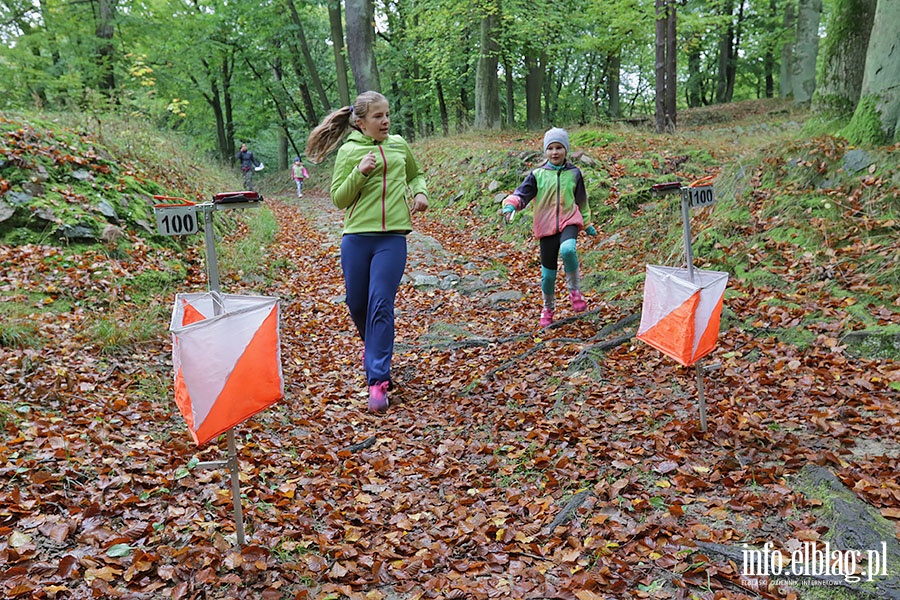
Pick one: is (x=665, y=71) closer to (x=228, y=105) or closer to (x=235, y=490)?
(x=235, y=490)

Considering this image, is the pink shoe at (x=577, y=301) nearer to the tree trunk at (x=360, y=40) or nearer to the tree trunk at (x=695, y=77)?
the tree trunk at (x=360, y=40)

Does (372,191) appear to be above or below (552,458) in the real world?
above

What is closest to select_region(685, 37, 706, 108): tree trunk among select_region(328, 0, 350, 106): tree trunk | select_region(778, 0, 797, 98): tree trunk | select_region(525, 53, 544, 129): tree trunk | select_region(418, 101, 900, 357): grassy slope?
select_region(778, 0, 797, 98): tree trunk

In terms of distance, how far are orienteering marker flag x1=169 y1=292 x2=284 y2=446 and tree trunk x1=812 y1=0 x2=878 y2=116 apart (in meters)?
7.71

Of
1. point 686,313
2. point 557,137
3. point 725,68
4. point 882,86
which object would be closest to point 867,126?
point 882,86

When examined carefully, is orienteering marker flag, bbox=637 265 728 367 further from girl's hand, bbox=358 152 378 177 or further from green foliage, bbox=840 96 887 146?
green foliage, bbox=840 96 887 146

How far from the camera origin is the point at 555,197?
5484 millimetres

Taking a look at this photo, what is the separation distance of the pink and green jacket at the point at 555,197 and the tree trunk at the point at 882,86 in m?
3.18

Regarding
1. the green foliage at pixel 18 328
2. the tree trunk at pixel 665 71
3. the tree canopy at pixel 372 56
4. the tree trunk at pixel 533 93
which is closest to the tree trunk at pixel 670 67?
the tree trunk at pixel 665 71

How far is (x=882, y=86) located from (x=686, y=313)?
4783 mm

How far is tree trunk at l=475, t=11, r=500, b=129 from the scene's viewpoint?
15.7 m

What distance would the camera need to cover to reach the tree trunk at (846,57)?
7.02 m

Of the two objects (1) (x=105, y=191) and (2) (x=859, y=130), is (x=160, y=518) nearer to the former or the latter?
(1) (x=105, y=191)

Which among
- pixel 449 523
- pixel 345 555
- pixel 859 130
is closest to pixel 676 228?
pixel 859 130
